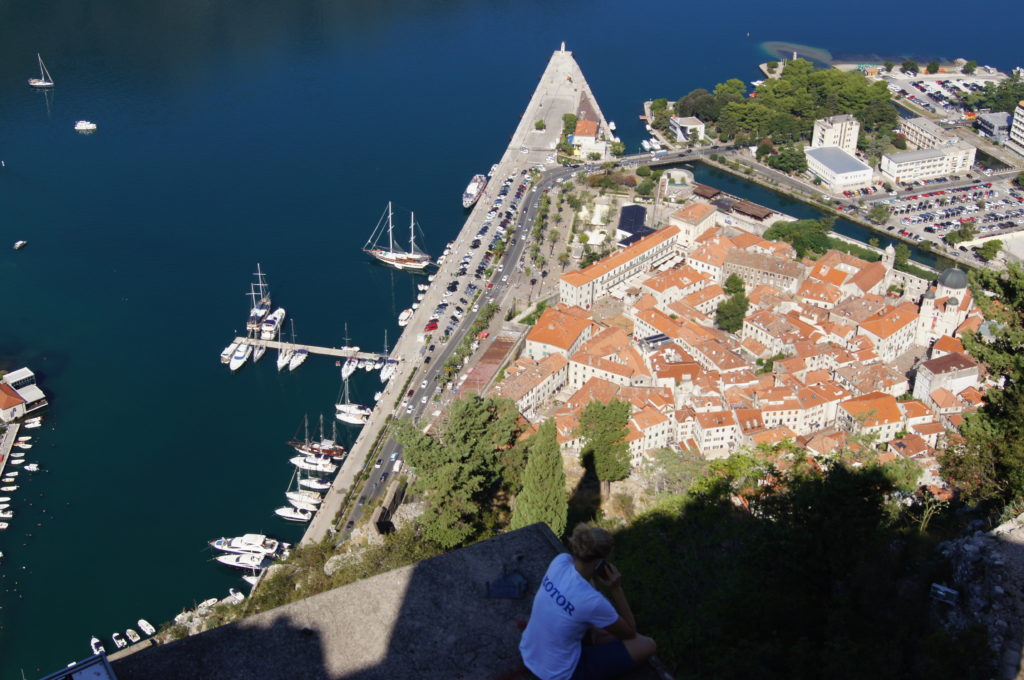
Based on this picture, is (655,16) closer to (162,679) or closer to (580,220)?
(580,220)

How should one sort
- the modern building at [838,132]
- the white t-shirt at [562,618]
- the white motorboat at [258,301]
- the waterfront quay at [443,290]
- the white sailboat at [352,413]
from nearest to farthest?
1. the white t-shirt at [562,618]
2. the waterfront quay at [443,290]
3. the white sailboat at [352,413]
4. the white motorboat at [258,301]
5. the modern building at [838,132]

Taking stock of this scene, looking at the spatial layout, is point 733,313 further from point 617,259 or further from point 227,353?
point 227,353

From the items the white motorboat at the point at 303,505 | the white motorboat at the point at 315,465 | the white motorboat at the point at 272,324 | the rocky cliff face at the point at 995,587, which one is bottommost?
the white motorboat at the point at 303,505

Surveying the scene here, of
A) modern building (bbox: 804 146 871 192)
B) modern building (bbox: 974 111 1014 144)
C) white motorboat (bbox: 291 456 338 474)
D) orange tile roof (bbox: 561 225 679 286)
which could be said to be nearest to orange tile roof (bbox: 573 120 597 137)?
modern building (bbox: 804 146 871 192)

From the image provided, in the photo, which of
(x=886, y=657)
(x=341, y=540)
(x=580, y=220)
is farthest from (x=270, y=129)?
(x=886, y=657)

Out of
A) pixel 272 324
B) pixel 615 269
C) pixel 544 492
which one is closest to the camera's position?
pixel 544 492

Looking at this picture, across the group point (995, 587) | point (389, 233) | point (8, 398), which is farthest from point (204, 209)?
point (995, 587)

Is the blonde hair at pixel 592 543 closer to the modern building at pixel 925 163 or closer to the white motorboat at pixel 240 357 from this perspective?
the white motorboat at pixel 240 357

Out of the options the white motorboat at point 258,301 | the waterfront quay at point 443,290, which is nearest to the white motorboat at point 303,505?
the waterfront quay at point 443,290

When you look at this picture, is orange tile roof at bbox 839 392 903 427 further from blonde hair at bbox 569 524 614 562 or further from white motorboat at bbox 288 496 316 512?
blonde hair at bbox 569 524 614 562
